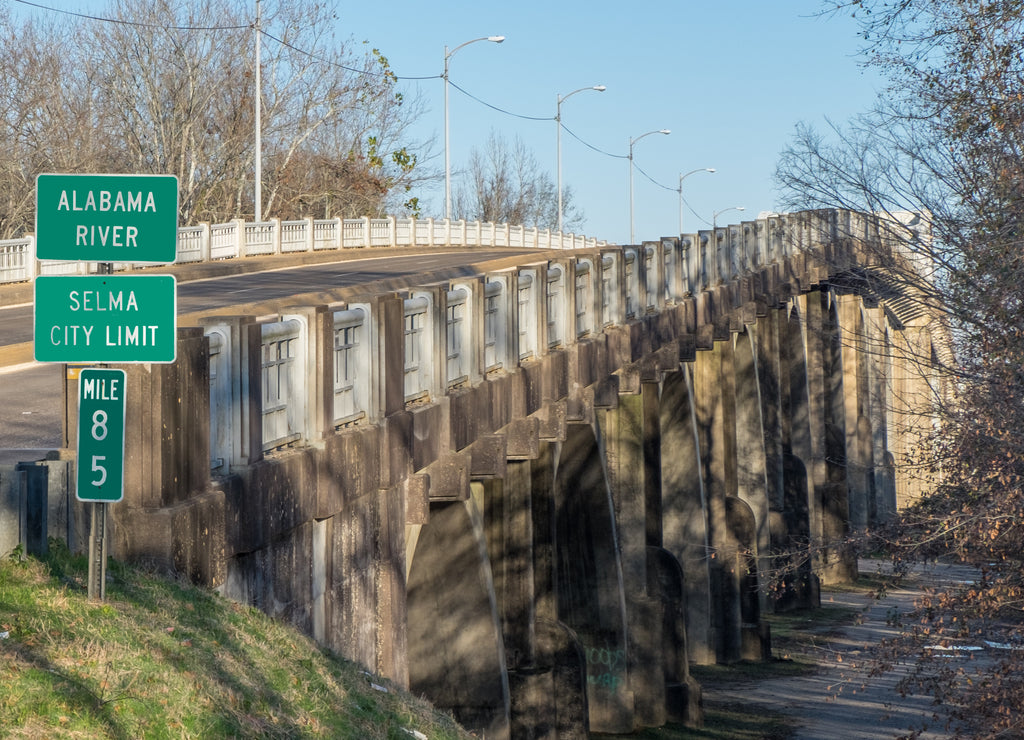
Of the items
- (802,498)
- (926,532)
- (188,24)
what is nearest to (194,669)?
(926,532)

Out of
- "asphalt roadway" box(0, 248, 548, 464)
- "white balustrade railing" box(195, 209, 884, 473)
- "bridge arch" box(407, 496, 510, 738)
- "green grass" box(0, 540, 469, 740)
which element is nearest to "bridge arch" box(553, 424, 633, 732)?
"white balustrade railing" box(195, 209, 884, 473)

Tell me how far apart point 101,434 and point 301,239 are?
31.4m

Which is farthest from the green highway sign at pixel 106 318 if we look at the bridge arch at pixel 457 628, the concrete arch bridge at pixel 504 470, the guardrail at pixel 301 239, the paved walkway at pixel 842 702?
the paved walkway at pixel 842 702

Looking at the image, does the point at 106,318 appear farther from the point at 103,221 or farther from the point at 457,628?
the point at 457,628

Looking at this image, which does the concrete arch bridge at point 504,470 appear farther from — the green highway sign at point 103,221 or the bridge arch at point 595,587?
the green highway sign at point 103,221

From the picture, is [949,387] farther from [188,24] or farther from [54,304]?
[188,24]

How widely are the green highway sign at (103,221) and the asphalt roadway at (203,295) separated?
1343 mm

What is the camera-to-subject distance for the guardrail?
25031 millimetres

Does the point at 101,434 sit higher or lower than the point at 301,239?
lower

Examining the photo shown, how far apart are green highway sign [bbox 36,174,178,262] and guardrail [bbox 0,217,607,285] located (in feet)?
38.2

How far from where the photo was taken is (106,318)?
6078mm

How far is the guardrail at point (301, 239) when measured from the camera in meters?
25.0

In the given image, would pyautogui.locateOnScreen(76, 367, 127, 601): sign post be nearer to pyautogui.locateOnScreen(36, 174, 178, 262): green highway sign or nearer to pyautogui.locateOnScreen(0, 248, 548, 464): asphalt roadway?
pyautogui.locateOnScreen(36, 174, 178, 262): green highway sign

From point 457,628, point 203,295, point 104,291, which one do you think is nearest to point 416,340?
point 104,291
